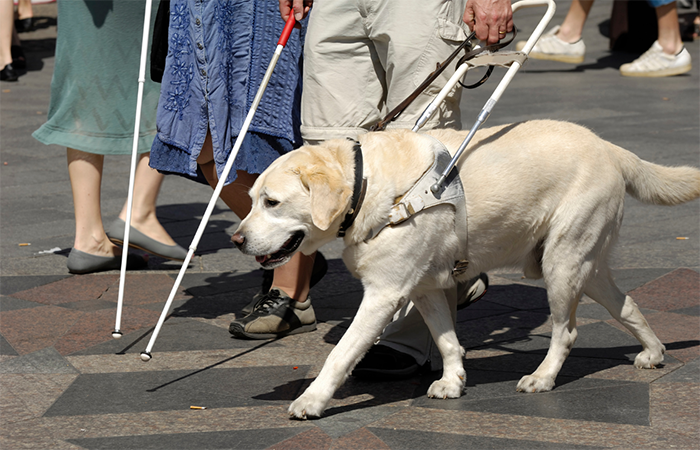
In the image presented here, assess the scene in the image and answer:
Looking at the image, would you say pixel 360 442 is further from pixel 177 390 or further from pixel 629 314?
pixel 629 314

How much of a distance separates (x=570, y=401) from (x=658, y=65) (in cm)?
1025

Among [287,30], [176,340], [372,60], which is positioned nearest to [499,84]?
[372,60]

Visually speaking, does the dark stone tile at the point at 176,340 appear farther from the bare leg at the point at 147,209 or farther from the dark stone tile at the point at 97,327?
the bare leg at the point at 147,209

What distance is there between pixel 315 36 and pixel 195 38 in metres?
0.72

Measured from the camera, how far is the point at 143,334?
15.1ft

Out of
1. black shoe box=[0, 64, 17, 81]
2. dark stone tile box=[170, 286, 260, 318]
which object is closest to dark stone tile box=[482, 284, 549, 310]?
dark stone tile box=[170, 286, 260, 318]

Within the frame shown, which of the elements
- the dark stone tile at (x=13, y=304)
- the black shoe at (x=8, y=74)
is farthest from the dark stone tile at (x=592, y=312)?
the black shoe at (x=8, y=74)

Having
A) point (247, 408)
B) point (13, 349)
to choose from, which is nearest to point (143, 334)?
point (13, 349)

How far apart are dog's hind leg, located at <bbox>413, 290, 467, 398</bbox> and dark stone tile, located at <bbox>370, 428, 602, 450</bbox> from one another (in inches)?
16.0

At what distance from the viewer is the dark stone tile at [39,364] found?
13.4 feet

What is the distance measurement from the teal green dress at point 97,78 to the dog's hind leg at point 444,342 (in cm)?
265

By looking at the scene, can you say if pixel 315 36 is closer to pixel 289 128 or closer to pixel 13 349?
pixel 289 128

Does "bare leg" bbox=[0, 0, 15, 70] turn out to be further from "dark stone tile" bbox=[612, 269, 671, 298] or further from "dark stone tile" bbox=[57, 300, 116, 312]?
"dark stone tile" bbox=[612, 269, 671, 298]

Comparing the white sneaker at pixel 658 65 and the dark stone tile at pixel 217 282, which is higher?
the white sneaker at pixel 658 65
